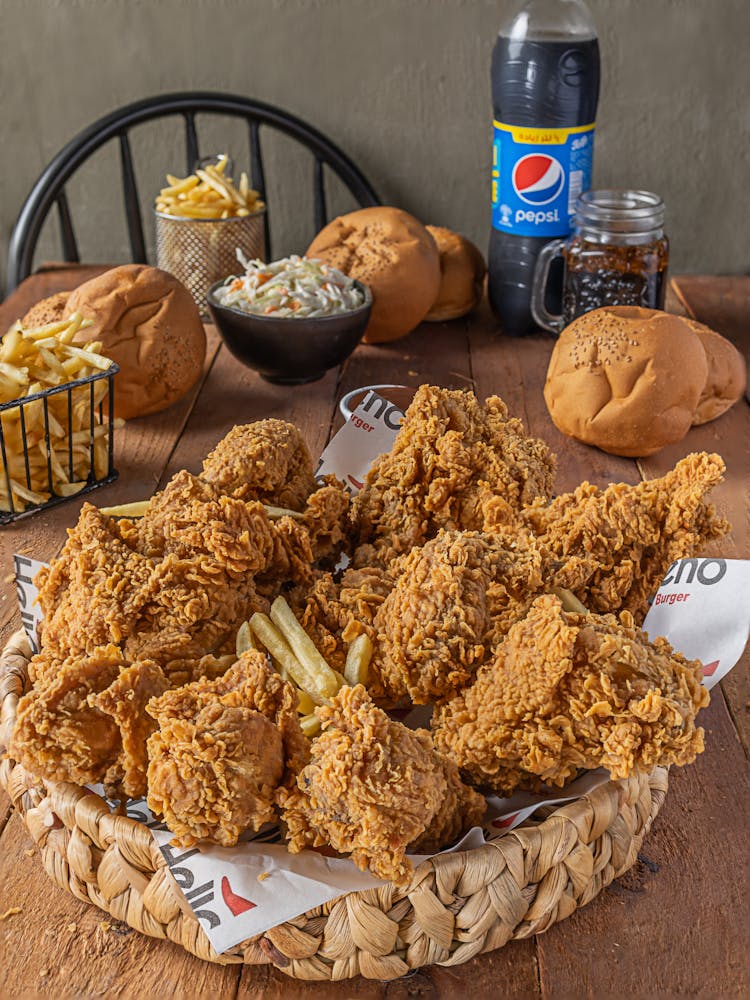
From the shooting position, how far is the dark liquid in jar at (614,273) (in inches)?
81.7

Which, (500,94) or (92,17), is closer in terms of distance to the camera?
(500,94)

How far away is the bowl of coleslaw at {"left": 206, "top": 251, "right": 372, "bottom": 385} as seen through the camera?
6.55ft

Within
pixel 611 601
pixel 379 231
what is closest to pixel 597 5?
pixel 379 231

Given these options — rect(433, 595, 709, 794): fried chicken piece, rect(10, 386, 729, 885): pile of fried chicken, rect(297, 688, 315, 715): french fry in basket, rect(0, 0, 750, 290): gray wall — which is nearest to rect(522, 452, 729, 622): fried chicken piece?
rect(10, 386, 729, 885): pile of fried chicken

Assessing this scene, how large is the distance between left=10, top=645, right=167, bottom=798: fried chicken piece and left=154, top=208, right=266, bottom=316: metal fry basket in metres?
1.75

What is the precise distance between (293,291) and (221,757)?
1443 mm

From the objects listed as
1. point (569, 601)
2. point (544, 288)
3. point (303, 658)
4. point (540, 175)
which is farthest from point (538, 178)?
point (303, 658)

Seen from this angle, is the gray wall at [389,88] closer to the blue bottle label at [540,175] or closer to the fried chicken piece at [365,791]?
the blue bottle label at [540,175]

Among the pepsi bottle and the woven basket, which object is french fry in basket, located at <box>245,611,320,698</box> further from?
the pepsi bottle

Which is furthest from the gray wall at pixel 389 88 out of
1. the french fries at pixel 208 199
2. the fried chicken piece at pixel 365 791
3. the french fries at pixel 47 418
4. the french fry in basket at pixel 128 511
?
the fried chicken piece at pixel 365 791

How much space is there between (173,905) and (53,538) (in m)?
0.88

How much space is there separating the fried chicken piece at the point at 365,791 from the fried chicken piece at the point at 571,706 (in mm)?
72

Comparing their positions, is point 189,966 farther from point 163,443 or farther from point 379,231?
point 379,231

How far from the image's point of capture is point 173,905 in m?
0.78
